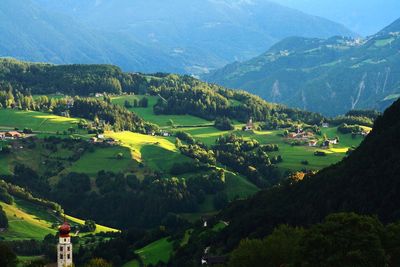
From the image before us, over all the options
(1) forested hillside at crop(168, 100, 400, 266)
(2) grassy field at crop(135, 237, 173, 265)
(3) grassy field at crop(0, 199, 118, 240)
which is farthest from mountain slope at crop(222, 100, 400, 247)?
(3) grassy field at crop(0, 199, 118, 240)

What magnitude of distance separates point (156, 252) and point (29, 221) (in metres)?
58.0

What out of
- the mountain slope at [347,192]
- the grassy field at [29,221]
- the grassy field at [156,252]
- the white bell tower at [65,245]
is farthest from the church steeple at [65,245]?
the grassy field at [29,221]

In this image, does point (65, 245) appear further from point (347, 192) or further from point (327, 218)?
point (347, 192)

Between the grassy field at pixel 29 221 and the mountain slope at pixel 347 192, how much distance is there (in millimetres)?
56135

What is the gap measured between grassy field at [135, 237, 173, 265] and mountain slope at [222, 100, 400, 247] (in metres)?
10.8

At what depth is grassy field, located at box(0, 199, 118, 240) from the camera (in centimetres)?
16395

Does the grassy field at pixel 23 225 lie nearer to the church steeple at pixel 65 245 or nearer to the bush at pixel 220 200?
the bush at pixel 220 200

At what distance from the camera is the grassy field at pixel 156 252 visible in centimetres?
12038

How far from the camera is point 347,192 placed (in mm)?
103625

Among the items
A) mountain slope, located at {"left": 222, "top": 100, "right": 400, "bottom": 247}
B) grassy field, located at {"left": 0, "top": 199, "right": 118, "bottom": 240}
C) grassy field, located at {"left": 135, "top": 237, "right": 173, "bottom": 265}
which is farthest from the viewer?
grassy field, located at {"left": 0, "top": 199, "right": 118, "bottom": 240}

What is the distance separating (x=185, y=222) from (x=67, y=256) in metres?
82.9

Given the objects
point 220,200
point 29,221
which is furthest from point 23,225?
point 220,200

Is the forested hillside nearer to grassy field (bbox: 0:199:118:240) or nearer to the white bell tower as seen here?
the white bell tower

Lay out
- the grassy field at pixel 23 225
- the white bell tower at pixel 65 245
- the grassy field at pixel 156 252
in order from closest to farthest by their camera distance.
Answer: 1. the white bell tower at pixel 65 245
2. the grassy field at pixel 156 252
3. the grassy field at pixel 23 225
